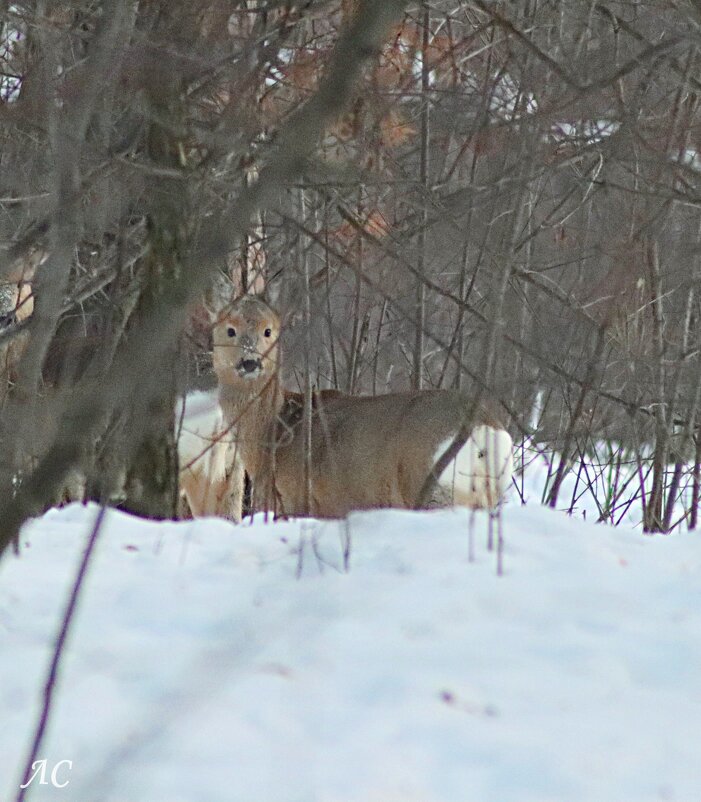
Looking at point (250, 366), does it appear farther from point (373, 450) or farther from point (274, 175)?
point (274, 175)

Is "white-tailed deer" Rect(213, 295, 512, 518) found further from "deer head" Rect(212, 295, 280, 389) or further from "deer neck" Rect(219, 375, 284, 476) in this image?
"deer neck" Rect(219, 375, 284, 476)

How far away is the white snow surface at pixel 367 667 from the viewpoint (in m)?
2.57

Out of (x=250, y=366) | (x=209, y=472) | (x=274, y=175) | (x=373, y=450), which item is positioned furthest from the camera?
(x=209, y=472)

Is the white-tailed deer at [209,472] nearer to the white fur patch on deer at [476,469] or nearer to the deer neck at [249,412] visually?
the deer neck at [249,412]

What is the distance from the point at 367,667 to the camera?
3.09m

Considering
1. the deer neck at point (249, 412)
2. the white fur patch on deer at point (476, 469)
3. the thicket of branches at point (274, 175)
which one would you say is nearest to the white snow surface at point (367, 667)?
the thicket of branches at point (274, 175)

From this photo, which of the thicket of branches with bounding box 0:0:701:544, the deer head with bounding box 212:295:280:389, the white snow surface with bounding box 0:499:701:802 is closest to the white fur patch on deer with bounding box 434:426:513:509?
the thicket of branches with bounding box 0:0:701:544

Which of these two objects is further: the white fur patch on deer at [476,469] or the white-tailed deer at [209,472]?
the white-tailed deer at [209,472]

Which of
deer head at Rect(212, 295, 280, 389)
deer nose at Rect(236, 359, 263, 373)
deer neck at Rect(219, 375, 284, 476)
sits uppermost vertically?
deer head at Rect(212, 295, 280, 389)

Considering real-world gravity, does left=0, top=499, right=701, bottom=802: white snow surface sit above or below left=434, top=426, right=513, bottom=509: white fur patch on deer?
below

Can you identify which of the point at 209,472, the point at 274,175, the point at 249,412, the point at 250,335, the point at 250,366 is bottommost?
the point at 209,472

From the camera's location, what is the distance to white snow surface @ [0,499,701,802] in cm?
257

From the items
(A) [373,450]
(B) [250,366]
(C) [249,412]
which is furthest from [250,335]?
(A) [373,450]

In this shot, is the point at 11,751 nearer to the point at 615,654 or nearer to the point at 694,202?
the point at 615,654
